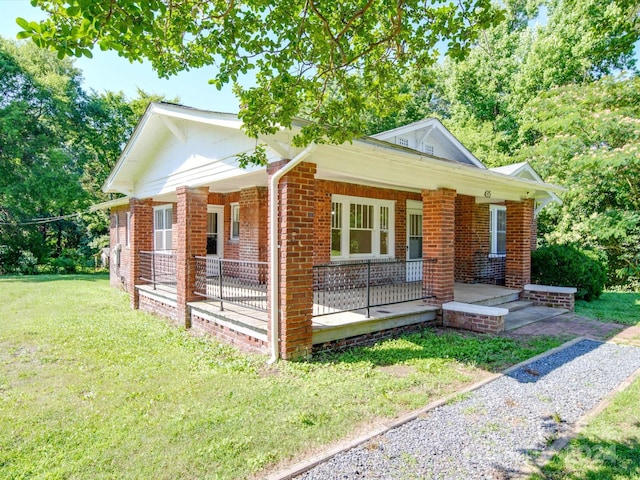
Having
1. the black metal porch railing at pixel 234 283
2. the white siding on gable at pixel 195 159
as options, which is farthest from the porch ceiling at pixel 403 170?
the black metal porch railing at pixel 234 283

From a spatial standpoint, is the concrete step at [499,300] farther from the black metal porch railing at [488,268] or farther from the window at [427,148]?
the window at [427,148]

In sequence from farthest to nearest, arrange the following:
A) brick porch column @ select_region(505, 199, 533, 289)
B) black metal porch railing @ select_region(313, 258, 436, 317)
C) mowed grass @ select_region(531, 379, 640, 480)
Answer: brick porch column @ select_region(505, 199, 533, 289), black metal porch railing @ select_region(313, 258, 436, 317), mowed grass @ select_region(531, 379, 640, 480)

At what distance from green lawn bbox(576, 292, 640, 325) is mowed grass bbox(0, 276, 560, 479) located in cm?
339

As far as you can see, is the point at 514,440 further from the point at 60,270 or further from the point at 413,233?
the point at 60,270

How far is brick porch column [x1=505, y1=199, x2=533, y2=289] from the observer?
10.5m

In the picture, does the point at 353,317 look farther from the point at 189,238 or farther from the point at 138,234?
the point at 138,234

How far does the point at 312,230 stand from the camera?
562 cm

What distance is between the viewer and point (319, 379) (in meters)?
4.92

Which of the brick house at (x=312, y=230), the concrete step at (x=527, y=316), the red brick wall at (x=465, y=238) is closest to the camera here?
the brick house at (x=312, y=230)

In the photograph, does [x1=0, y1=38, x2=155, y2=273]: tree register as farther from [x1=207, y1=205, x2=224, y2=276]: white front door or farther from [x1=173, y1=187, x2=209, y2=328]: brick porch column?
[x1=173, y1=187, x2=209, y2=328]: brick porch column

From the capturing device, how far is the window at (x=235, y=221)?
11228 millimetres

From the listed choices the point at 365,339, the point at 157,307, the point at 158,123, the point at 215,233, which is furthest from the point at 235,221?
the point at 365,339

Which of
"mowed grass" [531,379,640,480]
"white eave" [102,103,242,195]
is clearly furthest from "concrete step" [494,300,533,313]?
"white eave" [102,103,242,195]

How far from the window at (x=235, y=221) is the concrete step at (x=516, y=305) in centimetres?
740
